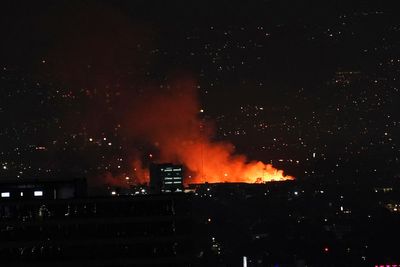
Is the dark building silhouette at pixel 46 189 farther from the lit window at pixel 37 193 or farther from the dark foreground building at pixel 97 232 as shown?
the dark foreground building at pixel 97 232

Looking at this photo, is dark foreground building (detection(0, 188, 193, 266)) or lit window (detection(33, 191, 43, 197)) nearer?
dark foreground building (detection(0, 188, 193, 266))

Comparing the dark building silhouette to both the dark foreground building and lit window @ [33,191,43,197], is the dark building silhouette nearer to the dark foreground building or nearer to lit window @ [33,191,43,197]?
lit window @ [33,191,43,197]

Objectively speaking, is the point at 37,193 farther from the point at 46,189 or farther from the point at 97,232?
the point at 97,232

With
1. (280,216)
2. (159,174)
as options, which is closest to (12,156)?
(159,174)

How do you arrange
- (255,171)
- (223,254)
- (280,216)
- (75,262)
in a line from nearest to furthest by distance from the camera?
(75,262)
(223,254)
(280,216)
(255,171)

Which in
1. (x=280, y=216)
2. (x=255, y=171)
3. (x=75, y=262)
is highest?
(x=255, y=171)

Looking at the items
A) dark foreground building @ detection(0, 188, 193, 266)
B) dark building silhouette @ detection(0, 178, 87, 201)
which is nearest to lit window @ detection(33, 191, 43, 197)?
dark building silhouette @ detection(0, 178, 87, 201)

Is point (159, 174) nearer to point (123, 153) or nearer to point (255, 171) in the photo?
point (123, 153)

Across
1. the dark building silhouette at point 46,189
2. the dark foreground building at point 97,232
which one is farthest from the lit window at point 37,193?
the dark foreground building at point 97,232
